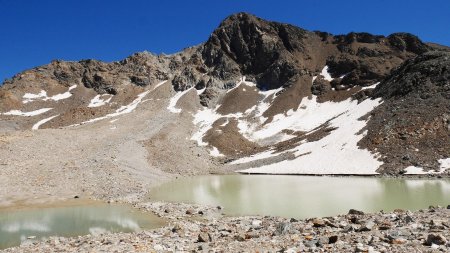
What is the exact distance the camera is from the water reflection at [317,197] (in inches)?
1202

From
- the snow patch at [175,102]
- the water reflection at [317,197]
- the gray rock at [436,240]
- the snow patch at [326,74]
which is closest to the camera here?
the gray rock at [436,240]

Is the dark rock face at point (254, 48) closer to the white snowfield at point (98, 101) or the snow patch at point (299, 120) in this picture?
the snow patch at point (299, 120)

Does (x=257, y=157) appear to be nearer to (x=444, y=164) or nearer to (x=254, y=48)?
(x=444, y=164)

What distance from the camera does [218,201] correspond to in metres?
38.2

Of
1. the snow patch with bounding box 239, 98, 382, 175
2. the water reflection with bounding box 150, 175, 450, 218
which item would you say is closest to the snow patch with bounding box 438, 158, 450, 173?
the water reflection with bounding box 150, 175, 450, 218

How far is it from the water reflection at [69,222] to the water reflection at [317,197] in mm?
7572

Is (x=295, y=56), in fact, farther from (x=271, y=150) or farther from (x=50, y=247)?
(x=50, y=247)

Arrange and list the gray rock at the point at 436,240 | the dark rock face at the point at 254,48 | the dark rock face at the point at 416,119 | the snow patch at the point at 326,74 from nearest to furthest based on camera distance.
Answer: the gray rock at the point at 436,240 → the dark rock face at the point at 416,119 → the snow patch at the point at 326,74 → the dark rock face at the point at 254,48

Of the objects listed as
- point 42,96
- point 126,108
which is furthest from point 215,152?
point 42,96

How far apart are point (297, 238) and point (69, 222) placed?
1992 cm

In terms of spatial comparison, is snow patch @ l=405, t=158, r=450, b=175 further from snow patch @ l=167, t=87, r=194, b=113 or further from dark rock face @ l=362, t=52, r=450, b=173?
snow patch @ l=167, t=87, r=194, b=113

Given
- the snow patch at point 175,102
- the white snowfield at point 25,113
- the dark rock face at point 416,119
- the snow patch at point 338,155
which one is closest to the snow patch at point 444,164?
the dark rock face at point 416,119

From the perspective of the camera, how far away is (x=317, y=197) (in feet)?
122

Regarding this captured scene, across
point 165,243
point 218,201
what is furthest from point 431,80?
point 165,243
